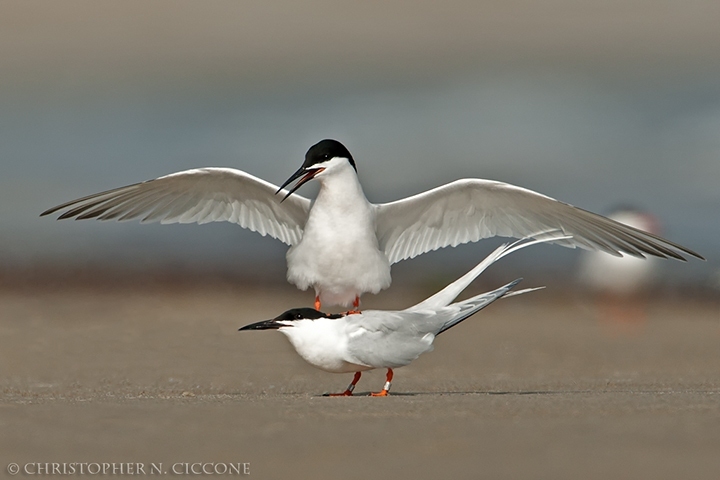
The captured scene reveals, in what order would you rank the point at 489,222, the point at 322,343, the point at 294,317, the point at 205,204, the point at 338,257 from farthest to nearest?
the point at 205,204 < the point at 489,222 < the point at 338,257 < the point at 294,317 < the point at 322,343

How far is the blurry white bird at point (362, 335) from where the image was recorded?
6.81 meters

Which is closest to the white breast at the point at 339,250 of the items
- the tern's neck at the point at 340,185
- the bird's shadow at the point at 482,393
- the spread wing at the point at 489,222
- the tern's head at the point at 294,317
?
A: the tern's neck at the point at 340,185

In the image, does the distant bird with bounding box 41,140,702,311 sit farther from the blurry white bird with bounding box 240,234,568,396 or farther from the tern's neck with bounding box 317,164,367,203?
the blurry white bird with bounding box 240,234,568,396

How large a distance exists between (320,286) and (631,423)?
3260mm

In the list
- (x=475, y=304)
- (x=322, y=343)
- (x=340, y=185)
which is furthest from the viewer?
(x=340, y=185)

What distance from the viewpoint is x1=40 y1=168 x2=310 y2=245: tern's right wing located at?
8.46 m

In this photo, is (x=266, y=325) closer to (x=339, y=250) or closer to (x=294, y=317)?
(x=294, y=317)

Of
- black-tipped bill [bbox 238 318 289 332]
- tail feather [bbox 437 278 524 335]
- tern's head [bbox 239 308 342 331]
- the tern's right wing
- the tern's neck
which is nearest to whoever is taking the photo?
black-tipped bill [bbox 238 318 289 332]

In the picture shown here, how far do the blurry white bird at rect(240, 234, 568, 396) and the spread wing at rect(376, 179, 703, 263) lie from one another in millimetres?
1354

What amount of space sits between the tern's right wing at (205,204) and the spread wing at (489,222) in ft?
2.74

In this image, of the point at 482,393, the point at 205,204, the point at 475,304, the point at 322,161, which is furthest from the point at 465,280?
the point at 205,204

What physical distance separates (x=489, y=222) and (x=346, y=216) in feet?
4.25

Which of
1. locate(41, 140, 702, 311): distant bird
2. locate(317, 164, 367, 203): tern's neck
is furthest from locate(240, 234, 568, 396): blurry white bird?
locate(317, 164, 367, 203): tern's neck

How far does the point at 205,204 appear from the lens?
8852mm
